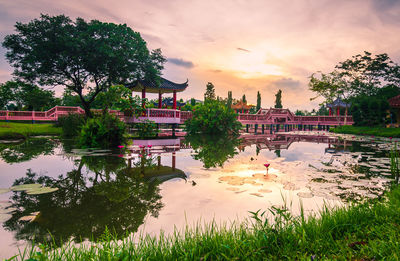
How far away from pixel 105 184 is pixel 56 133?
15653mm

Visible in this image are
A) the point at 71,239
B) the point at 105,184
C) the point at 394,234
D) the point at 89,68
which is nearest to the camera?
the point at 394,234

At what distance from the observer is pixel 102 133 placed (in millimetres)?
9039

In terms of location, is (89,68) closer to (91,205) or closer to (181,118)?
(181,118)

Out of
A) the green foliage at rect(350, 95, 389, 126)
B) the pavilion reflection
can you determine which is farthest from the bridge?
the pavilion reflection

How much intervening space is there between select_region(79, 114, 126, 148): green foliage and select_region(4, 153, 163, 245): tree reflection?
411cm

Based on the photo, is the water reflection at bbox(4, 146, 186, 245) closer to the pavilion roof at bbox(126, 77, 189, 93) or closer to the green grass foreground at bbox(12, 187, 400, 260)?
the green grass foreground at bbox(12, 187, 400, 260)

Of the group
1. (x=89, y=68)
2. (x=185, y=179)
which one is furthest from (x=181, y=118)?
(x=185, y=179)

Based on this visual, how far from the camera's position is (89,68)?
18.9 metres

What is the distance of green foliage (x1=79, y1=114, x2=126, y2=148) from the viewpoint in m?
8.86

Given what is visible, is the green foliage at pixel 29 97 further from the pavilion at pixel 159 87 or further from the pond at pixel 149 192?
the pond at pixel 149 192

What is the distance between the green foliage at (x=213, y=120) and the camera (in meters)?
17.6

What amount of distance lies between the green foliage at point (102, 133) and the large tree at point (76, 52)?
1014 cm

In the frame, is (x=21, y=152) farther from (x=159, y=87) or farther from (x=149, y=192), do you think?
(x=159, y=87)

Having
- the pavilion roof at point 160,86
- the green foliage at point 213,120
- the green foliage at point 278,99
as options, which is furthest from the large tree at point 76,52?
the green foliage at point 278,99
